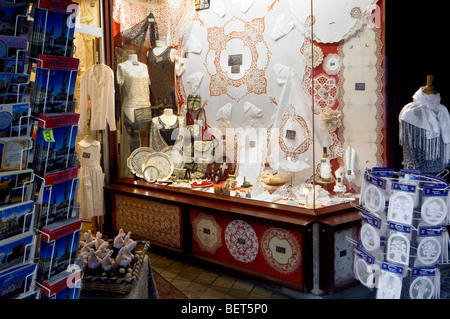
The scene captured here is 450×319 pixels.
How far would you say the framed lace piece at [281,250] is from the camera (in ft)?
12.2

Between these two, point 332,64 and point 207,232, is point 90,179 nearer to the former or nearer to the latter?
point 207,232

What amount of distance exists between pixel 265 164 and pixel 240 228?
2.94 feet

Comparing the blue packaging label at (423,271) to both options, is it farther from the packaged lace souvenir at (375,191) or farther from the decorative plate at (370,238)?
the packaged lace souvenir at (375,191)

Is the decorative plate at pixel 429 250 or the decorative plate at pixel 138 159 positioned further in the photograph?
the decorative plate at pixel 138 159

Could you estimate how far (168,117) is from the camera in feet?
17.9

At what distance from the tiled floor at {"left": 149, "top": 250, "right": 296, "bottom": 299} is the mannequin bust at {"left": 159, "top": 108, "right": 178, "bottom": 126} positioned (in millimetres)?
1765

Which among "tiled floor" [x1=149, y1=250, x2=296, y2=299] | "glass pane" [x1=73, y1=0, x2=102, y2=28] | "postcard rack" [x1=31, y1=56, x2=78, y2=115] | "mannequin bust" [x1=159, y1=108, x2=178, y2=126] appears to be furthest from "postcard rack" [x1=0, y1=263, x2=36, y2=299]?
"glass pane" [x1=73, y1=0, x2=102, y2=28]

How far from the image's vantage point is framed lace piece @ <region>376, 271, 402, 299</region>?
9.82 feet

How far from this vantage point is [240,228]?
415 centimetres

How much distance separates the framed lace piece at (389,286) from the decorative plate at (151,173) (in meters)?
3.11

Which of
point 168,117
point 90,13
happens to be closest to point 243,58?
point 168,117

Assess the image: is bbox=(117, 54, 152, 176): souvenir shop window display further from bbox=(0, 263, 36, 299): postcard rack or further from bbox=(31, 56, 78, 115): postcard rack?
bbox=(0, 263, 36, 299): postcard rack

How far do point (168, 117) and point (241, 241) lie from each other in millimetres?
2099

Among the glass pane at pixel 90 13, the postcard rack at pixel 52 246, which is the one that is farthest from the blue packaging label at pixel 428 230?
the glass pane at pixel 90 13
